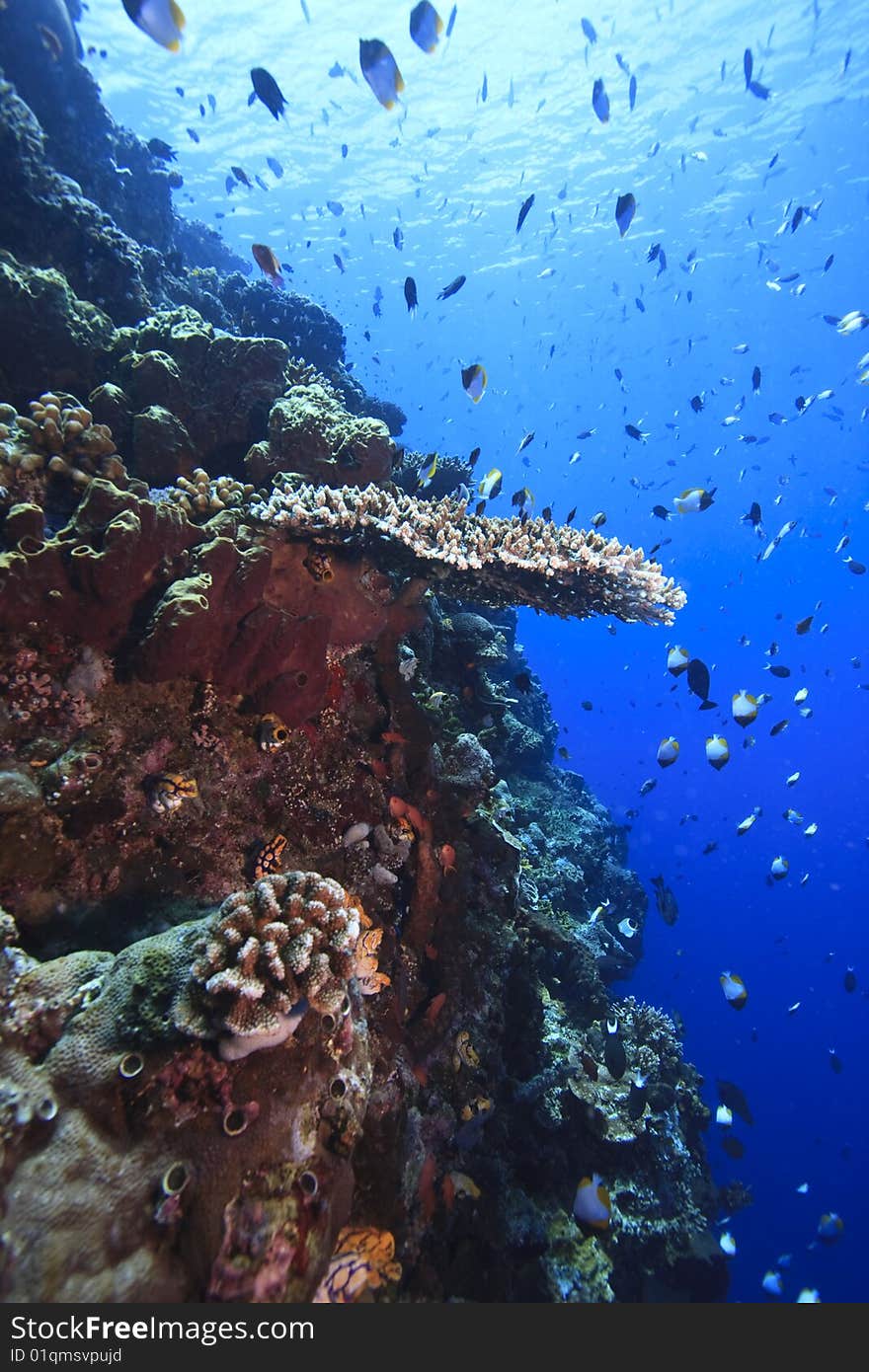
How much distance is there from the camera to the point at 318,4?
21.3 m

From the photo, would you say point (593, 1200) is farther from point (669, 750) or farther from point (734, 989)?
point (669, 750)

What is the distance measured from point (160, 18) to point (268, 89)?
1742 millimetres

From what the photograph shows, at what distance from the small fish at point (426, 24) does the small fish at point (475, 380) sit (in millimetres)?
2994

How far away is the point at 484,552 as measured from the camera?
16.4 feet

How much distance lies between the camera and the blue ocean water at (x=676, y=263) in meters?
23.5

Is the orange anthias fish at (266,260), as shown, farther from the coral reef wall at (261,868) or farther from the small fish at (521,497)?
the small fish at (521,497)

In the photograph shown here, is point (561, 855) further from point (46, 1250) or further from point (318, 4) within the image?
point (318, 4)

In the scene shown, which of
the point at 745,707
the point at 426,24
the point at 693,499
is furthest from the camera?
the point at 693,499

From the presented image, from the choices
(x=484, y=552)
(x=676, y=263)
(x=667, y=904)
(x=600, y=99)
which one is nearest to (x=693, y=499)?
(x=484, y=552)

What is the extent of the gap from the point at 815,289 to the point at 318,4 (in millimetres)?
48525

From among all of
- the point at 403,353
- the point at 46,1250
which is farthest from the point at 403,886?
the point at 403,353

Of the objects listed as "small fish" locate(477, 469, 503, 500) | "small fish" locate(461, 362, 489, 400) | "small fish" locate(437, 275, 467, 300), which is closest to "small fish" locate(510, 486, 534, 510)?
"small fish" locate(477, 469, 503, 500)

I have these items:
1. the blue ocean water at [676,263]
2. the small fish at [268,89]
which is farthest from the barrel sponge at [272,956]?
the blue ocean water at [676,263]

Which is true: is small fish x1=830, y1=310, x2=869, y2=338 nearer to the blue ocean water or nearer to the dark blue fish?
the blue ocean water
